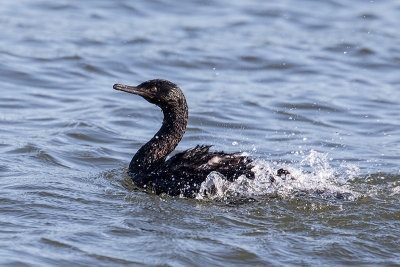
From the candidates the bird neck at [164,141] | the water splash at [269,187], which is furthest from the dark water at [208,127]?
the bird neck at [164,141]

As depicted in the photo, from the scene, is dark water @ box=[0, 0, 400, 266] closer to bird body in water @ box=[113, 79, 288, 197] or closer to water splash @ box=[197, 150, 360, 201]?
water splash @ box=[197, 150, 360, 201]

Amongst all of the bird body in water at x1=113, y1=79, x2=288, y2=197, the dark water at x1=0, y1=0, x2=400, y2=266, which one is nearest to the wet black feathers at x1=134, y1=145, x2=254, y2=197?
the bird body in water at x1=113, y1=79, x2=288, y2=197

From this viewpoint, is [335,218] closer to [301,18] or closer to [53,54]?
[53,54]

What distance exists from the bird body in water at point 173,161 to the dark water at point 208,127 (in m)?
0.17

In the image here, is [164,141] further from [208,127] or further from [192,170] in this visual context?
[208,127]

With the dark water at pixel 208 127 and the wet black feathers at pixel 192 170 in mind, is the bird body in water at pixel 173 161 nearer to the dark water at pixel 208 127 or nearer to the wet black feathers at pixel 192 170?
the wet black feathers at pixel 192 170

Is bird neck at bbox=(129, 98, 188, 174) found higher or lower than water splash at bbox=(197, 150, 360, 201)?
higher

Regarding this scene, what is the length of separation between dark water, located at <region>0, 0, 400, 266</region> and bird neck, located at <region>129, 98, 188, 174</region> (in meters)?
0.30

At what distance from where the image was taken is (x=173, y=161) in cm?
791

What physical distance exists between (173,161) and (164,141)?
0.60 meters

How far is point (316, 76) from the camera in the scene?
14570 mm

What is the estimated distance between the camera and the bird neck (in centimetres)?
836

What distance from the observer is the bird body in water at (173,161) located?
7684 mm

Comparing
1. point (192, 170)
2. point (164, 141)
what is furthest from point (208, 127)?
Result: point (192, 170)
